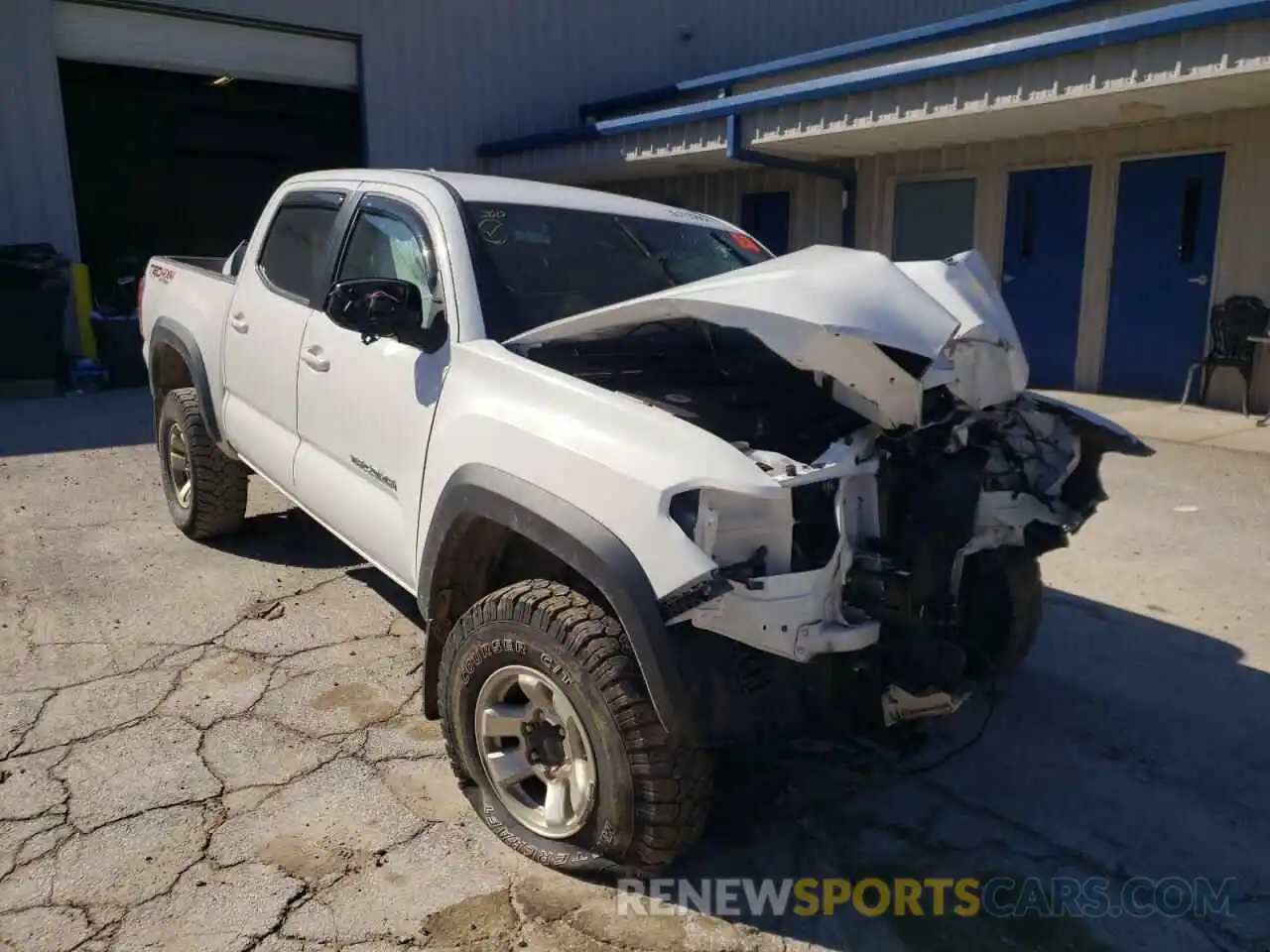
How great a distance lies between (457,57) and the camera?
15.0 metres

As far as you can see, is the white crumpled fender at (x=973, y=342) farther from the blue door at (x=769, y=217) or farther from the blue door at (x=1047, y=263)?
the blue door at (x=769, y=217)

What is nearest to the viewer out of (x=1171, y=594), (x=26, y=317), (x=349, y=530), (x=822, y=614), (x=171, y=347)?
(x=822, y=614)

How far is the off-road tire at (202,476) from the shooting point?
511 cm

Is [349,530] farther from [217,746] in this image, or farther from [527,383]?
[527,383]

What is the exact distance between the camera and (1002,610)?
12.1 ft

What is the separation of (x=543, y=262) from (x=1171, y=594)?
3614mm

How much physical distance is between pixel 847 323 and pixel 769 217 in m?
12.6

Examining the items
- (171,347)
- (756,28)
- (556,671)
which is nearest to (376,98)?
(756,28)

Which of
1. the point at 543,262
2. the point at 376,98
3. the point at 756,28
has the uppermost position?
the point at 756,28

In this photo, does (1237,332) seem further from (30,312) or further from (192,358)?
(30,312)

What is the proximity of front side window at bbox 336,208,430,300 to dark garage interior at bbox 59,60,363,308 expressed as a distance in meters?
14.7

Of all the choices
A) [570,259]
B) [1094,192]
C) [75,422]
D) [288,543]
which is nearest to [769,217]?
[1094,192]

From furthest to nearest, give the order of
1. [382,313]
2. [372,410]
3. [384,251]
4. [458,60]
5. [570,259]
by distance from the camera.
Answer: [458,60] → [384,251] → [570,259] → [372,410] → [382,313]

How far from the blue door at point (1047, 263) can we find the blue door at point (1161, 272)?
43 centimetres
